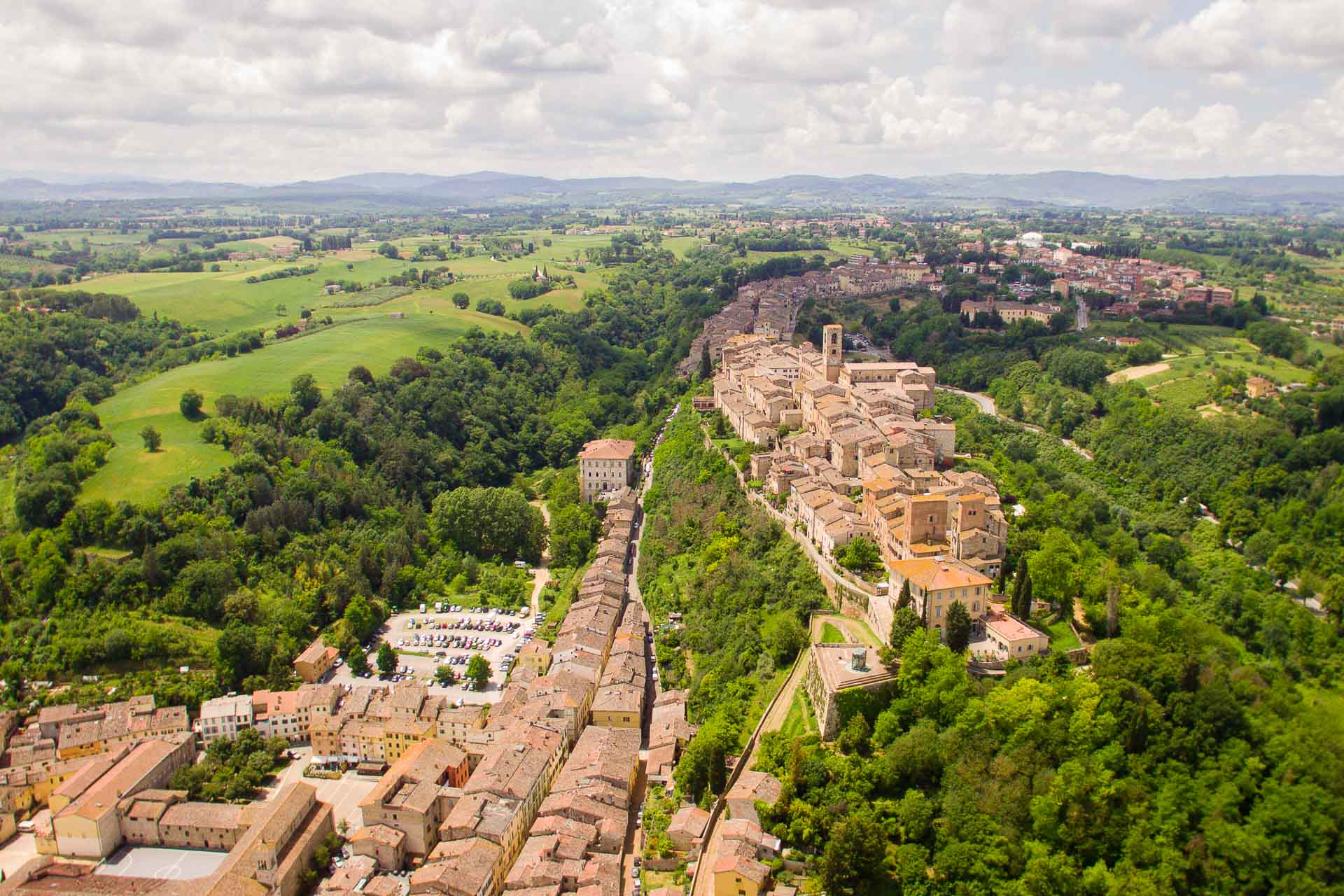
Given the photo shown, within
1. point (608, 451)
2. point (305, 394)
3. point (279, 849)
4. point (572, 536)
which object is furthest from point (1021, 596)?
point (305, 394)

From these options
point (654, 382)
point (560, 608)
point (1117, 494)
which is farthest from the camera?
point (654, 382)

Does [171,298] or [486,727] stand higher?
[171,298]

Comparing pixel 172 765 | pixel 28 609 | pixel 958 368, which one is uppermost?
pixel 958 368

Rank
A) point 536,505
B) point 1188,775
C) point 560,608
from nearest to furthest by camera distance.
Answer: point 1188,775, point 560,608, point 536,505

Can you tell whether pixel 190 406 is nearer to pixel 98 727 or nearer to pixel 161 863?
pixel 98 727

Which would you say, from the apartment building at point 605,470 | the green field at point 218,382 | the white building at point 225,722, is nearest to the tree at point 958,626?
the white building at point 225,722

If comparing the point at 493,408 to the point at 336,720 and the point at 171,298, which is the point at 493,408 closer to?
the point at 336,720

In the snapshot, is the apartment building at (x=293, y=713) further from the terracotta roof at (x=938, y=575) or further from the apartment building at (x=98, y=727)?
the terracotta roof at (x=938, y=575)

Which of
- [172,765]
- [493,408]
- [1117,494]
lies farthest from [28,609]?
[1117,494]
